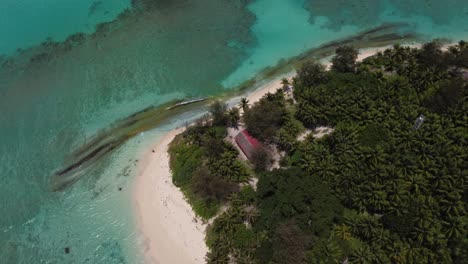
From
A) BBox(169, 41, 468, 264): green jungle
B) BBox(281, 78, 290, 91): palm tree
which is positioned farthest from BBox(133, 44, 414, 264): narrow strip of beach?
BBox(281, 78, 290, 91): palm tree

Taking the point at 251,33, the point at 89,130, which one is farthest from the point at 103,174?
the point at 251,33

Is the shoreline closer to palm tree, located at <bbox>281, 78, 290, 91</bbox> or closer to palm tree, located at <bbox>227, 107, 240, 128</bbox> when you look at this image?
palm tree, located at <bbox>227, 107, 240, 128</bbox>

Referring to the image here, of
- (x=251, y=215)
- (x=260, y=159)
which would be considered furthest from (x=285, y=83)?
(x=251, y=215)

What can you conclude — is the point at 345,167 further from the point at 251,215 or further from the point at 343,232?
the point at 251,215

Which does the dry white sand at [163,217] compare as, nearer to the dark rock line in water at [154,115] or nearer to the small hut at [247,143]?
the dark rock line in water at [154,115]

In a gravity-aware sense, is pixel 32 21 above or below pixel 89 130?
above

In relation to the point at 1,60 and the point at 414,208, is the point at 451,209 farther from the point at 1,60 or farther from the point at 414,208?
the point at 1,60

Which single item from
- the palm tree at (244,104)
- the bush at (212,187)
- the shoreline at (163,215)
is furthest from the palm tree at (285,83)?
the bush at (212,187)
